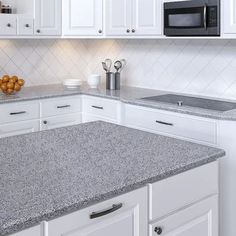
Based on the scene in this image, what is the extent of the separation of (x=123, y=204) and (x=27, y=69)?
122 inches

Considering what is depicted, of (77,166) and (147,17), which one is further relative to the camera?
(147,17)

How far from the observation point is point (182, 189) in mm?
1812

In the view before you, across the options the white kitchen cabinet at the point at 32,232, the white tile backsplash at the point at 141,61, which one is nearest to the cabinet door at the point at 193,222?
the white kitchen cabinet at the point at 32,232

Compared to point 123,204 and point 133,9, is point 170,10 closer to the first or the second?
point 133,9

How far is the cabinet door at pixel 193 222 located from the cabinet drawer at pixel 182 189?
32 millimetres

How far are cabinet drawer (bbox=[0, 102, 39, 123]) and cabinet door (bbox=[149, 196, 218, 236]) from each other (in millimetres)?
2163

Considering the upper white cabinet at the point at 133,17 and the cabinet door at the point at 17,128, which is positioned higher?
the upper white cabinet at the point at 133,17

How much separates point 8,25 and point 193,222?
2.66 meters

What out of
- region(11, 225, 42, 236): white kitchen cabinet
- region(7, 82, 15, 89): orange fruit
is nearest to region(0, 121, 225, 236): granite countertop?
region(11, 225, 42, 236): white kitchen cabinet

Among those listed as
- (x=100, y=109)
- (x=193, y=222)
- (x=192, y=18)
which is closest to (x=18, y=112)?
(x=100, y=109)

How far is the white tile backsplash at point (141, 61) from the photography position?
12.1 ft

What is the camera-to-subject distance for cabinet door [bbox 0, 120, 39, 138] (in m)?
3.65

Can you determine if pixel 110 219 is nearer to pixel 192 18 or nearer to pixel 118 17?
pixel 192 18

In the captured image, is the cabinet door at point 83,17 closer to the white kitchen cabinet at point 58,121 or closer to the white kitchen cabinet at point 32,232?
the white kitchen cabinet at point 58,121
